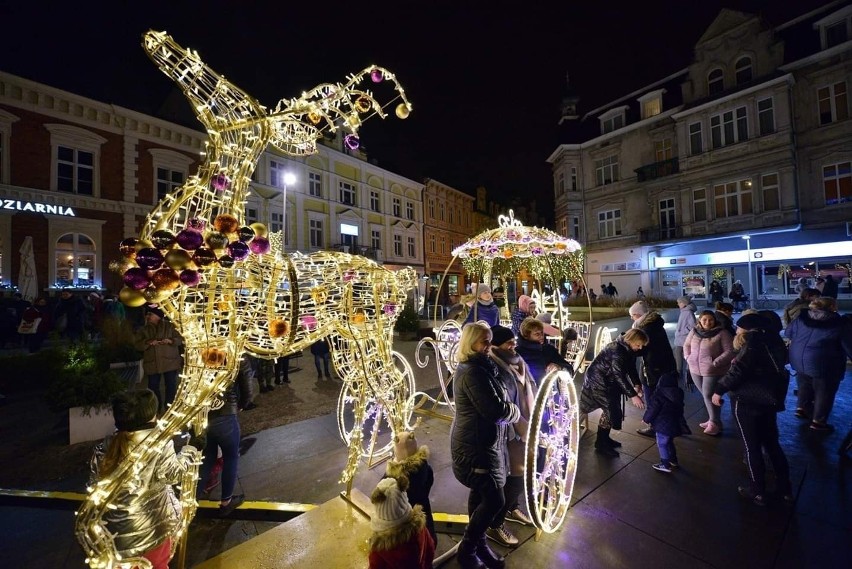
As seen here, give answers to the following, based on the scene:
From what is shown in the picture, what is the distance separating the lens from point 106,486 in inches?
68.9

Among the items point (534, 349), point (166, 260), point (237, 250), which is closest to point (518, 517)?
point (534, 349)

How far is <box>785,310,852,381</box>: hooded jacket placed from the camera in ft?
14.3

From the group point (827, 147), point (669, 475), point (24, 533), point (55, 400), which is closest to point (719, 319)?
point (669, 475)

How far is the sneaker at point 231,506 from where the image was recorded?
10.3ft

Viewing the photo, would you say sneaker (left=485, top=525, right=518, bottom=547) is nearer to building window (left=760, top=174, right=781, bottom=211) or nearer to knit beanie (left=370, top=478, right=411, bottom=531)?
knit beanie (left=370, top=478, right=411, bottom=531)

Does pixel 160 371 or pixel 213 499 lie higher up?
pixel 160 371

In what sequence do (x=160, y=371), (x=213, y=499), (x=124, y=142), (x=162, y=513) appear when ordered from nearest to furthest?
(x=162, y=513) → (x=213, y=499) → (x=160, y=371) → (x=124, y=142)

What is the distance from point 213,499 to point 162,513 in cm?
164

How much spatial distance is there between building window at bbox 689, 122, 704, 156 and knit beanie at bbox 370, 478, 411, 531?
75.7 feet

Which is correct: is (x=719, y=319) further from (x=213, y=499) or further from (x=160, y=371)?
(x=160, y=371)

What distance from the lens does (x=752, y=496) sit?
3.14 metres

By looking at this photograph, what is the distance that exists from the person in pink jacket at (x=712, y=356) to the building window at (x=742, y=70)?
2001cm

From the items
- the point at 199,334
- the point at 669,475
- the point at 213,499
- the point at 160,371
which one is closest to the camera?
the point at 199,334

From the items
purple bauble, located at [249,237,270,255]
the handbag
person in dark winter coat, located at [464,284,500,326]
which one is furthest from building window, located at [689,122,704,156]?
the handbag
